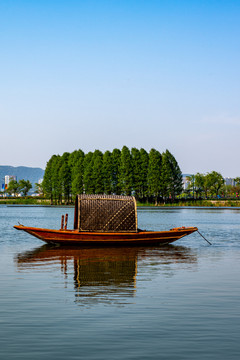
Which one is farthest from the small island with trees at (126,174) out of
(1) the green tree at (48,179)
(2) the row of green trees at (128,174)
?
(1) the green tree at (48,179)

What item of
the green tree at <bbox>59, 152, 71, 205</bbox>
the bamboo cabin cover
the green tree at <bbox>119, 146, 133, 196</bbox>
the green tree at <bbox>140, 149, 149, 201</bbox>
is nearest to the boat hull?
the bamboo cabin cover

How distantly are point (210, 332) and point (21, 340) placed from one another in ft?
15.6

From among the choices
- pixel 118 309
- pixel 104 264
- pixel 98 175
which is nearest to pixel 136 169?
pixel 98 175

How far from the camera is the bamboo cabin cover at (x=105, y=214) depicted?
35.4m

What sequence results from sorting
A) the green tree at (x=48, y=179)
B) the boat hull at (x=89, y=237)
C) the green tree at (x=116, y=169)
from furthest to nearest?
the green tree at (x=48, y=179)
the green tree at (x=116, y=169)
the boat hull at (x=89, y=237)

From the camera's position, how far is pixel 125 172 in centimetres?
16100

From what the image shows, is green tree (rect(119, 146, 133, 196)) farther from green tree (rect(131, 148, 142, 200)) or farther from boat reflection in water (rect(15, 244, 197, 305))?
boat reflection in water (rect(15, 244, 197, 305))

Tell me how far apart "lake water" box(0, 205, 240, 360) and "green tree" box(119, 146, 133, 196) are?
132 metres

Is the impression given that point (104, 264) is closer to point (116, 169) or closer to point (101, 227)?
point (101, 227)

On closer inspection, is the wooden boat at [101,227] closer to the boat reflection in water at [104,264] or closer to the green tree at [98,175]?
the boat reflection in water at [104,264]

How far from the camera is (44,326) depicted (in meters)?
13.3

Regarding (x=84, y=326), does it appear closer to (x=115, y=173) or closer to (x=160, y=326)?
(x=160, y=326)

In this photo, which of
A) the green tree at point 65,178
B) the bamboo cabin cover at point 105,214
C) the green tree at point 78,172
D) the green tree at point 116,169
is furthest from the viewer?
the green tree at point 65,178

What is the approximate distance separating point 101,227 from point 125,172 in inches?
4940
